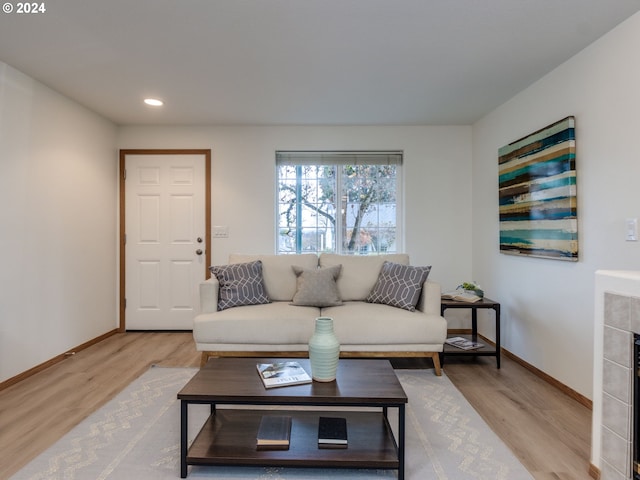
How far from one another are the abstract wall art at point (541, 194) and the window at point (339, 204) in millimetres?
1179

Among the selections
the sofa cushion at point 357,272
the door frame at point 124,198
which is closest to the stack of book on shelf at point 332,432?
the sofa cushion at point 357,272

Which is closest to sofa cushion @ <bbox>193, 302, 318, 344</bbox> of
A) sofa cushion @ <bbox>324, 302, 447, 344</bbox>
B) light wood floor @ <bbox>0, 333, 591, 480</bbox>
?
sofa cushion @ <bbox>324, 302, 447, 344</bbox>

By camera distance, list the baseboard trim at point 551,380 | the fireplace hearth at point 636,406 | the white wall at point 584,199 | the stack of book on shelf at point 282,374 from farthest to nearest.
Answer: the baseboard trim at point 551,380 → the white wall at point 584,199 → the stack of book on shelf at point 282,374 → the fireplace hearth at point 636,406

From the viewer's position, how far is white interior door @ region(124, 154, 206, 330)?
4.09 metres

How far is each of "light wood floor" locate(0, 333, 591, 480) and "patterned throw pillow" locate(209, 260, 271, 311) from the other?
61cm

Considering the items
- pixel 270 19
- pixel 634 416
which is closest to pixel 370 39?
pixel 270 19

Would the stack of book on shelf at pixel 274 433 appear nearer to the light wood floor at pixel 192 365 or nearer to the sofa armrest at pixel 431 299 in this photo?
the light wood floor at pixel 192 365

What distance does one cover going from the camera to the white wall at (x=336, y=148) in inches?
161

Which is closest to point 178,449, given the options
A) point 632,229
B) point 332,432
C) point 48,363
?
point 332,432

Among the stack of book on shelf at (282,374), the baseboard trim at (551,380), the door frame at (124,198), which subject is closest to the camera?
the stack of book on shelf at (282,374)

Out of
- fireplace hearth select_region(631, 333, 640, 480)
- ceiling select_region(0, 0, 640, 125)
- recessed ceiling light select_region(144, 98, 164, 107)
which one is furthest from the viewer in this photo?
recessed ceiling light select_region(144, 98, 164, 107)

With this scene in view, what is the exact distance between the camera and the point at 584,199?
94.6 inches

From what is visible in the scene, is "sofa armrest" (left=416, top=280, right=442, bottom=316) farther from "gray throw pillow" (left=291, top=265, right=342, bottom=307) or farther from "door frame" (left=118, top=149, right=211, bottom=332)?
"door frame" (left=118, top=149, right=211, bottom=332)

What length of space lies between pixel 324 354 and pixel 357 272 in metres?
1.73
